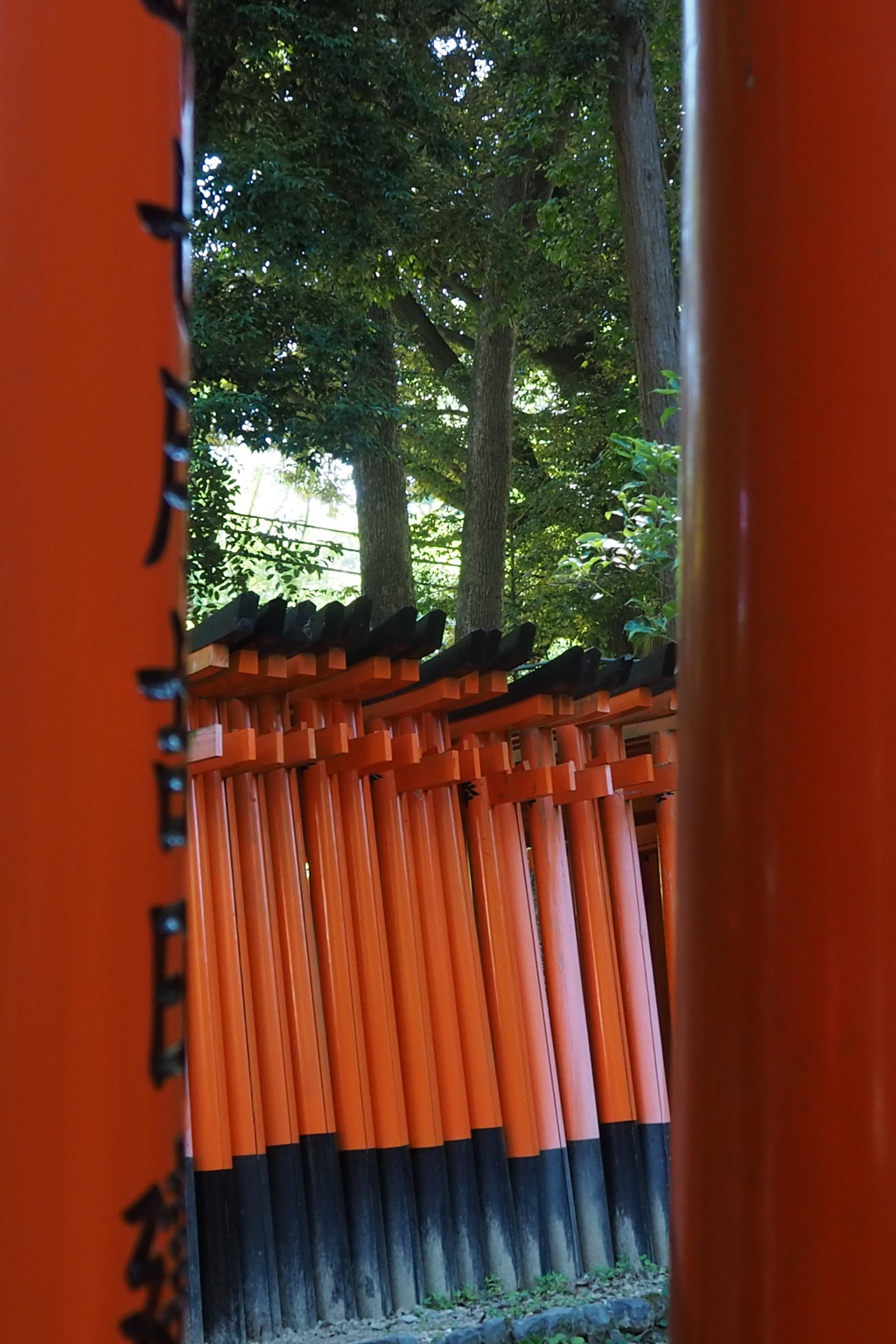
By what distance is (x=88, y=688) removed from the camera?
46.7 inches

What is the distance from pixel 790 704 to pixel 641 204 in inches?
395

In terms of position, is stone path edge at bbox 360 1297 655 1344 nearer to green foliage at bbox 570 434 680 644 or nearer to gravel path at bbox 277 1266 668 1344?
gravel path at bbox 277 1266 668 1344

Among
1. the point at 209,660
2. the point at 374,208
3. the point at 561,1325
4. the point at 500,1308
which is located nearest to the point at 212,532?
the point at 374,208

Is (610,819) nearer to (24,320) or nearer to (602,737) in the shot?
(602,737)

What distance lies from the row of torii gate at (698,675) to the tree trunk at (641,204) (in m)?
9.04

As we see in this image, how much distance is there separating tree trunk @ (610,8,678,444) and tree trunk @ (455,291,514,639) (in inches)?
101

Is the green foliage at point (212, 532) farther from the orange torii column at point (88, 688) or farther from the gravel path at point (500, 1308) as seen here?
the orange torii column at point (88, 688)

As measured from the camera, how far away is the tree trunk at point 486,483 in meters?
13.5

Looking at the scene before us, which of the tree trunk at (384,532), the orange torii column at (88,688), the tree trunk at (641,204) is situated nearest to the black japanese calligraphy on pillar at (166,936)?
the orange torii column at (88,688)

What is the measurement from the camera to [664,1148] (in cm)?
697

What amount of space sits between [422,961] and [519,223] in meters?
8.79

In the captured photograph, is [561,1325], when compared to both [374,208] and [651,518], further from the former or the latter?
[374,208]

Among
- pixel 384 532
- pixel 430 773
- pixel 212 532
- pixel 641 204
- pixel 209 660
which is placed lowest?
pixel 430 773

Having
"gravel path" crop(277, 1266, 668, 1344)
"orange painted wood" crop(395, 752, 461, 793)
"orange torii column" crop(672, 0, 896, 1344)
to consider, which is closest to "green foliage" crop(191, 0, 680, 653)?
"orange painted wood" crop(395, 752, 461, 793)
